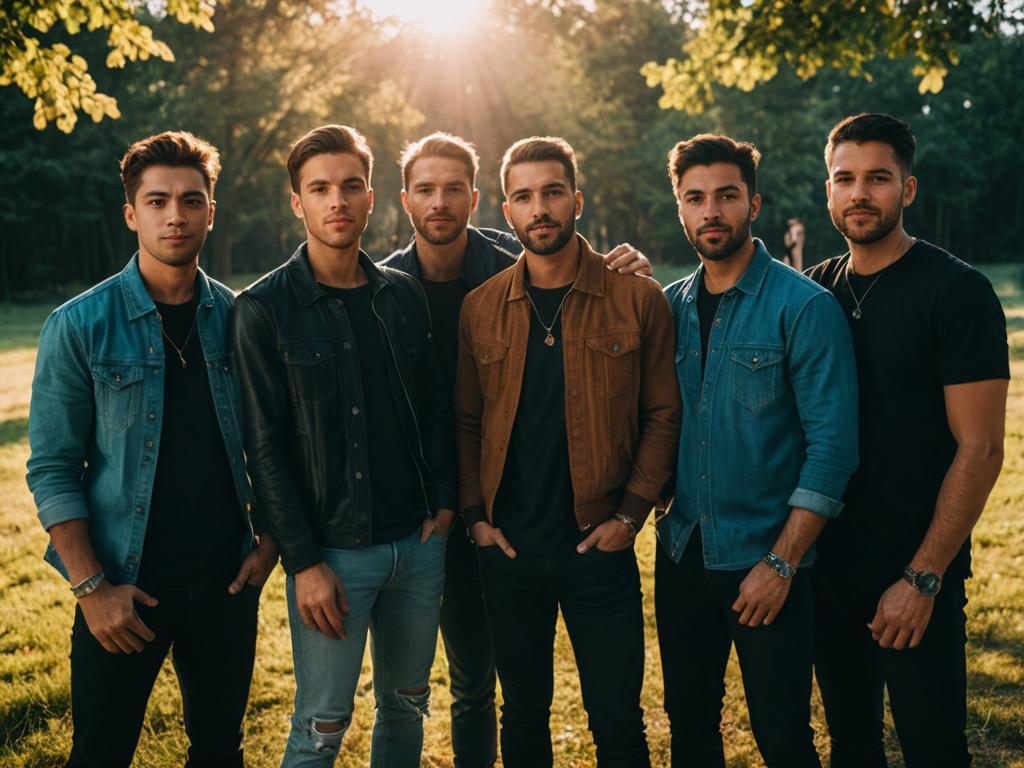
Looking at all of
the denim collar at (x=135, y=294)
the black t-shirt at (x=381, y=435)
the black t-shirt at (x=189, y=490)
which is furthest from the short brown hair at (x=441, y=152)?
the black t-shirt at (x=189, y=490)

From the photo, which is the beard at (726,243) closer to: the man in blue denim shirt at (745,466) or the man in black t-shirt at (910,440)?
the man in blue denim shirt at (745,466)

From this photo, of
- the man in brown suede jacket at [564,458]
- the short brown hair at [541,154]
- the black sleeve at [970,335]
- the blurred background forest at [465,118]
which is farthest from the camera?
the blurred background forest at [465,118]

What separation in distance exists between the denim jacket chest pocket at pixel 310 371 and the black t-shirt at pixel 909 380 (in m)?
2.14

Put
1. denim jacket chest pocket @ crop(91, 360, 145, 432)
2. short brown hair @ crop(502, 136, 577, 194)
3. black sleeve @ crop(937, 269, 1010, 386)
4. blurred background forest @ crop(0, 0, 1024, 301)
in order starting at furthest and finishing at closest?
1. blurred background forest @ crop(0, 0, 1024, 301)
2. short brown hair @ crop(502, 136, 577, 194)
3. denim jacket chest pocket @ crop(91, 360, 145, 432)
4. black sleeve @ crop(937, 269, 1010, 386)

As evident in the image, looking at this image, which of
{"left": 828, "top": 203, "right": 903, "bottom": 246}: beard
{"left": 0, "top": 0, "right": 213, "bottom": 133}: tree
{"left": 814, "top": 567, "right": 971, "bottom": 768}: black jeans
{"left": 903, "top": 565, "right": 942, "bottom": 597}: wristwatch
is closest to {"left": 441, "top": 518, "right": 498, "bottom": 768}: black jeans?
{"left": 814, "top": 567, "right": 971, "bottom": 768}: black jeans

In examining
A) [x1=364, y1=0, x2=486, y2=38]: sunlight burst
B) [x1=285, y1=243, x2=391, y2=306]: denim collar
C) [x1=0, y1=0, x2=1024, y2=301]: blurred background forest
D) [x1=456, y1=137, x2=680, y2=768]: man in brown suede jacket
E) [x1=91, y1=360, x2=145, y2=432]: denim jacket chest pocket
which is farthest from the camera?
[x1=364, y1=0, x2=486, y2=38]: sunlight burst

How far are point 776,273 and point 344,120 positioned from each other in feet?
110

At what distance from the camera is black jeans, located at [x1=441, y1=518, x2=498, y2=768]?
4.07 meters

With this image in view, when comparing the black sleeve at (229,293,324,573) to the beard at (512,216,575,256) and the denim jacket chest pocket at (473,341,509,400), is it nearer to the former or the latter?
the denim jacket chest pocket at (473,341,509,400)

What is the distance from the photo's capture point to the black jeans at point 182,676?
312 cm

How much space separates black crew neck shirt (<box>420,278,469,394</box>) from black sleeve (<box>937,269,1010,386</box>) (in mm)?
2120

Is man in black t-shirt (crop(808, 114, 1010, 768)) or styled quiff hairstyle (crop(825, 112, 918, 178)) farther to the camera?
styled quiff hairstyle (crop(825, 112, 918, 178))

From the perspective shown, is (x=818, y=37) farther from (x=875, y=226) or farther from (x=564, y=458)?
(x=564, y=458)

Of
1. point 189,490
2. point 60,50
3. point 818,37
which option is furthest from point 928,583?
point 60,50
